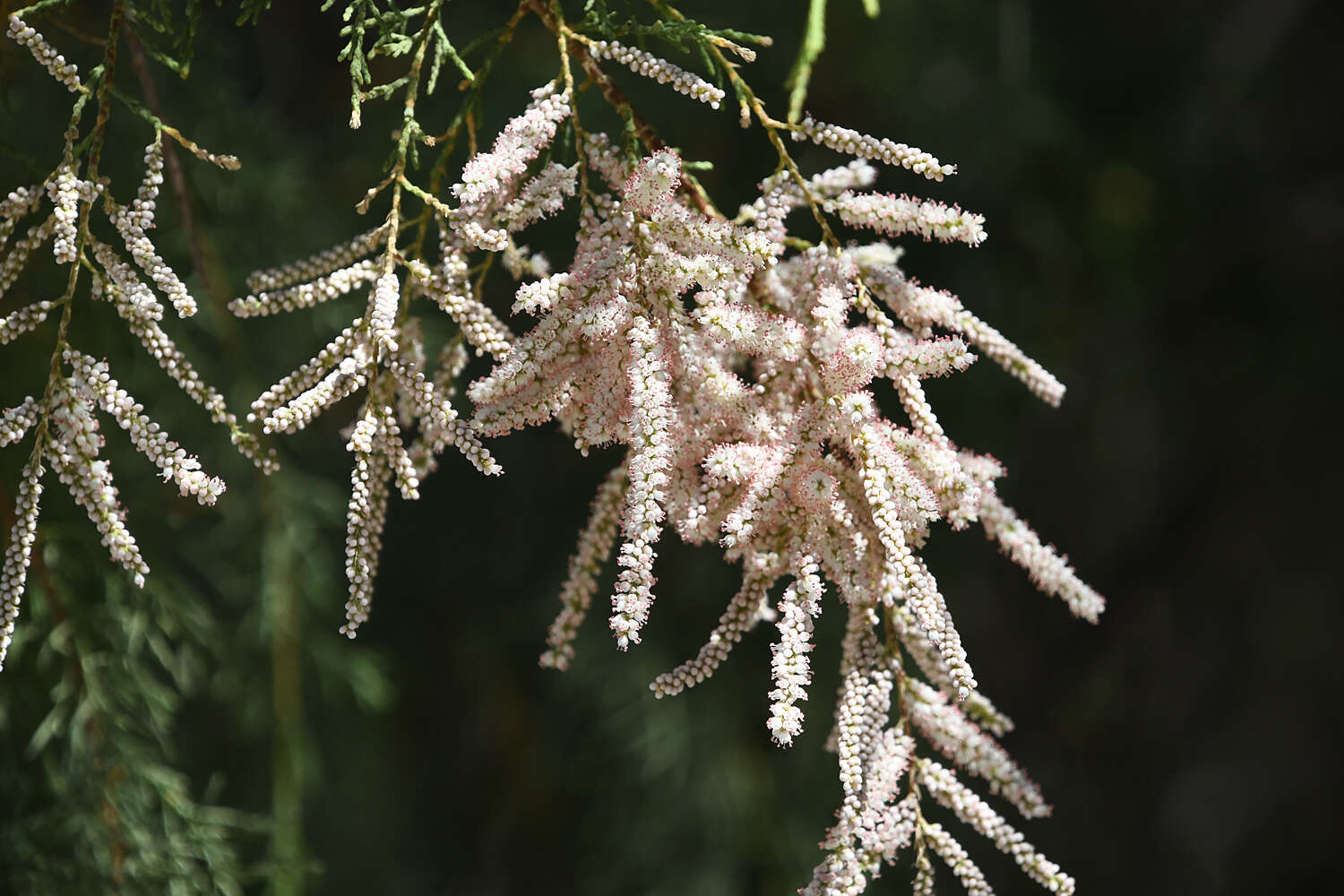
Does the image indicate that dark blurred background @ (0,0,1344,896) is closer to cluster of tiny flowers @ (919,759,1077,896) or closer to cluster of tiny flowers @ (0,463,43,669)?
cluster of tiny flowers @ (0,463,43,669)

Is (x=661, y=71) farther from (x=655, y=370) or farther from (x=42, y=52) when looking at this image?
(x=42, y=52)

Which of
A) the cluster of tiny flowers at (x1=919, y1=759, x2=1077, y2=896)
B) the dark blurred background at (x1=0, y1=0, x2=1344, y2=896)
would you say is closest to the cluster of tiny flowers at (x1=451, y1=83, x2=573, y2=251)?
the cluster of tiny flowers at (x1=919, y1=759, x2=1077, y2=896)

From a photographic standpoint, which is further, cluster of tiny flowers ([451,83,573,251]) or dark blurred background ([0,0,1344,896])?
dark blurred background ([0,0,1344,896])

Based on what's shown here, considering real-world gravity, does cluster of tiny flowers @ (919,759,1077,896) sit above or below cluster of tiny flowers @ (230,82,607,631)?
below

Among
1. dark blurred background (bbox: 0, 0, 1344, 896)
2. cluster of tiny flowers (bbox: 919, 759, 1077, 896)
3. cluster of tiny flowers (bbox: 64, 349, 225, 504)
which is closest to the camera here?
cluster of tiny flowers (bbox: 64, 349, 225, 504)

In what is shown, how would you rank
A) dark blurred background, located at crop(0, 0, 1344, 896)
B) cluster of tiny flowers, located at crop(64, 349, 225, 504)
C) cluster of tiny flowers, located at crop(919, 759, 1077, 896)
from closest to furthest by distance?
cluster of tiny flowers, located at crop(64, 349, 225, 504), cluster of tiny flowers, located at crop(919, 759, 1077, 896), dark blurred background, located at crop(0, 0, 1344, 896)

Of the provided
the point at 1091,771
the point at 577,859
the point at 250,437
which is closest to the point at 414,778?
the point at 577,859
